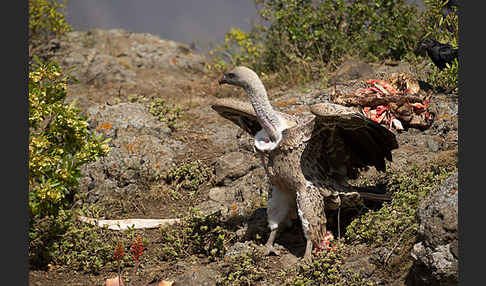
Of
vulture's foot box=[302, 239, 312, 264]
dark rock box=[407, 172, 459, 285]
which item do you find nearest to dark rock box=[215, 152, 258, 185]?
vulture's foot box=[302, 239, 312, 264]

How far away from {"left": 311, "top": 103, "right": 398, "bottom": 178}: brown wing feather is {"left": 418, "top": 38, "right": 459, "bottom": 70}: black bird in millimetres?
3390

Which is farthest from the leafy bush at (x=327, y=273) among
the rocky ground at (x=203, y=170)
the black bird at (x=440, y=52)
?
the black bird at (x=440, y=52)

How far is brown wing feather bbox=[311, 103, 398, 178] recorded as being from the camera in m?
4.84

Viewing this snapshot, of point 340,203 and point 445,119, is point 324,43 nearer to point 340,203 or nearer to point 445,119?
point 445,119

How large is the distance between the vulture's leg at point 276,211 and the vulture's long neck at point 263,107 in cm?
83

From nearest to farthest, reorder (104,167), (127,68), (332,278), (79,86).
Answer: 1. (332,278)
2. (104,167)
3. (79,86)
4. (127,68)

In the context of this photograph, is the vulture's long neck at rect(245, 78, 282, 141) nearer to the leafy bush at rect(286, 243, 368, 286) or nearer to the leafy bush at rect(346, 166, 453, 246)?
the leafy bush at rect(286, 243, 368, 286)

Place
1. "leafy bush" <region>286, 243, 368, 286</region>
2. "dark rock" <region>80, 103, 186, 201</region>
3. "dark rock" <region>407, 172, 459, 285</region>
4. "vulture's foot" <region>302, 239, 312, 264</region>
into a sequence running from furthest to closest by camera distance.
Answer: "dark rock" <region>80, 103, 186, 201</region> → "vulture's foot" <region>302, 239, 312, 264</region> → "leafy bush" <region>286, 243, 368, 286</region> → "dark rock" <region>407, 172, 459, 285</region>

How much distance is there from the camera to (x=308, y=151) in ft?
17.2

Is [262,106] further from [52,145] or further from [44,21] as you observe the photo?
[44,21]

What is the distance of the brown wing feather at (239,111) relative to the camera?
5529 mm

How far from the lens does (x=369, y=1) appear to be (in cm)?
1148

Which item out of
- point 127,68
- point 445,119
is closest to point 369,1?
point 445,119

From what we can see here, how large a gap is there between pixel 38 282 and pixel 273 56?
8.85 meters
